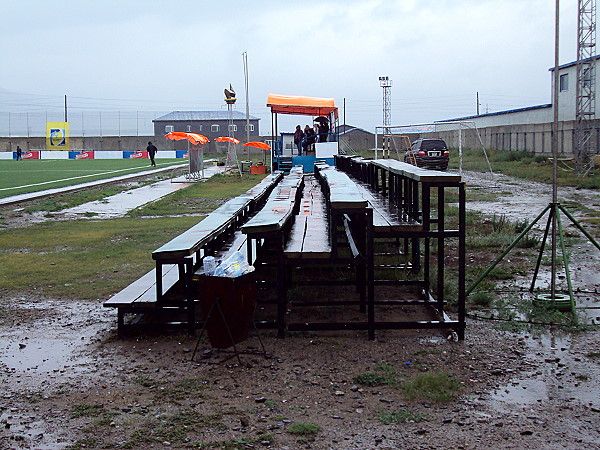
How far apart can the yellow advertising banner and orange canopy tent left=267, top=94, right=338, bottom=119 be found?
225ft

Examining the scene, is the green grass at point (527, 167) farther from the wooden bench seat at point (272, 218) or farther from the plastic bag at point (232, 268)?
the plastic bag at point (232, 268)

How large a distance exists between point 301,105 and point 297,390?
21577 mm

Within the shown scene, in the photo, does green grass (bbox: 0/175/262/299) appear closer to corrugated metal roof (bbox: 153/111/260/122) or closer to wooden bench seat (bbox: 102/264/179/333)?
wooden bench seat (bbox: 102/264/179/333)

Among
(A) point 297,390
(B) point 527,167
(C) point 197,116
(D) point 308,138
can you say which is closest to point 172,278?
(A) point 297,390

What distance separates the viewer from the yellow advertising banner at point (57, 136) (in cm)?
8988

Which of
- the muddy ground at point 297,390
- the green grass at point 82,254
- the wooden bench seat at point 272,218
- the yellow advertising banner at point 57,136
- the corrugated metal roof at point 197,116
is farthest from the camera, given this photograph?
the corrugated metal roof at point 197,116

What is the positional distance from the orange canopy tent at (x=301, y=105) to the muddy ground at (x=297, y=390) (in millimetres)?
19650

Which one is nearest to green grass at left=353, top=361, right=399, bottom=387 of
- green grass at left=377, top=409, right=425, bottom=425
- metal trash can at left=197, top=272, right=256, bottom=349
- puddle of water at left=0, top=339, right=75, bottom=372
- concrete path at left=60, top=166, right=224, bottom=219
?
green grass at left=377, top=409, right=425, bottom=425

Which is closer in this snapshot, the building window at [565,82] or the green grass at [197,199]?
the green grass at [197,199]

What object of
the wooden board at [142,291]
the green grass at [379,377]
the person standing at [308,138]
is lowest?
the green grass at [379,377]

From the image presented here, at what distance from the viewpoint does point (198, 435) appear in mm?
4500

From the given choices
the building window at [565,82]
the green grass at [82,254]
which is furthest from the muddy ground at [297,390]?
the building window at [565,82]

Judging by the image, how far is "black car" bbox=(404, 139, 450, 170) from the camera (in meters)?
37.8

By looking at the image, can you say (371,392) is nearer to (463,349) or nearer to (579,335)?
(463,349)
